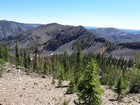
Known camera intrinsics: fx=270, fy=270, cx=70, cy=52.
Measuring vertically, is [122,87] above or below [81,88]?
below

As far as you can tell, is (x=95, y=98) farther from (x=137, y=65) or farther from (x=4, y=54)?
(x=4, y=54)

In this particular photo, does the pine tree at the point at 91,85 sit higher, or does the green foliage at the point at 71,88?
the pine tree at the point at 91,85

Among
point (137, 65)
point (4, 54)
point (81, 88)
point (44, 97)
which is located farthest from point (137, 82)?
point (4, 54)

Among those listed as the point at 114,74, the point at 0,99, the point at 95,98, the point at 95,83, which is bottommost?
the point at 114,74

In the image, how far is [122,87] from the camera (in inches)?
2490

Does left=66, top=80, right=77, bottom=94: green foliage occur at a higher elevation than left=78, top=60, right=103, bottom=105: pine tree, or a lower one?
lower

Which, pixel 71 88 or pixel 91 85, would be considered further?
pixel 71 88

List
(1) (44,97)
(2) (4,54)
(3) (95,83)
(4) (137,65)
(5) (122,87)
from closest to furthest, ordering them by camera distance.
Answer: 1. (3) (95,83)
2. (1) (44,97)
3. (5) (122,87)
4. (4) (137,65)
5. (2) (4,54)

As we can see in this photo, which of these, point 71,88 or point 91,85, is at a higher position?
point 91,85

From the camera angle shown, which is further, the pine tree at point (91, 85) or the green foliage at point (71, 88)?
the green foliage at point (71, 88)

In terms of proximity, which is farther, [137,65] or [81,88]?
[137,65]

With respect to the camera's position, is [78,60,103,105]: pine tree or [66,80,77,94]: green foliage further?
[66,80,77,94]: green foliage

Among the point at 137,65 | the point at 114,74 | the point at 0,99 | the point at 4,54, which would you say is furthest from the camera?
the point at 4,54

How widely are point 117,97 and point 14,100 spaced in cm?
2660
